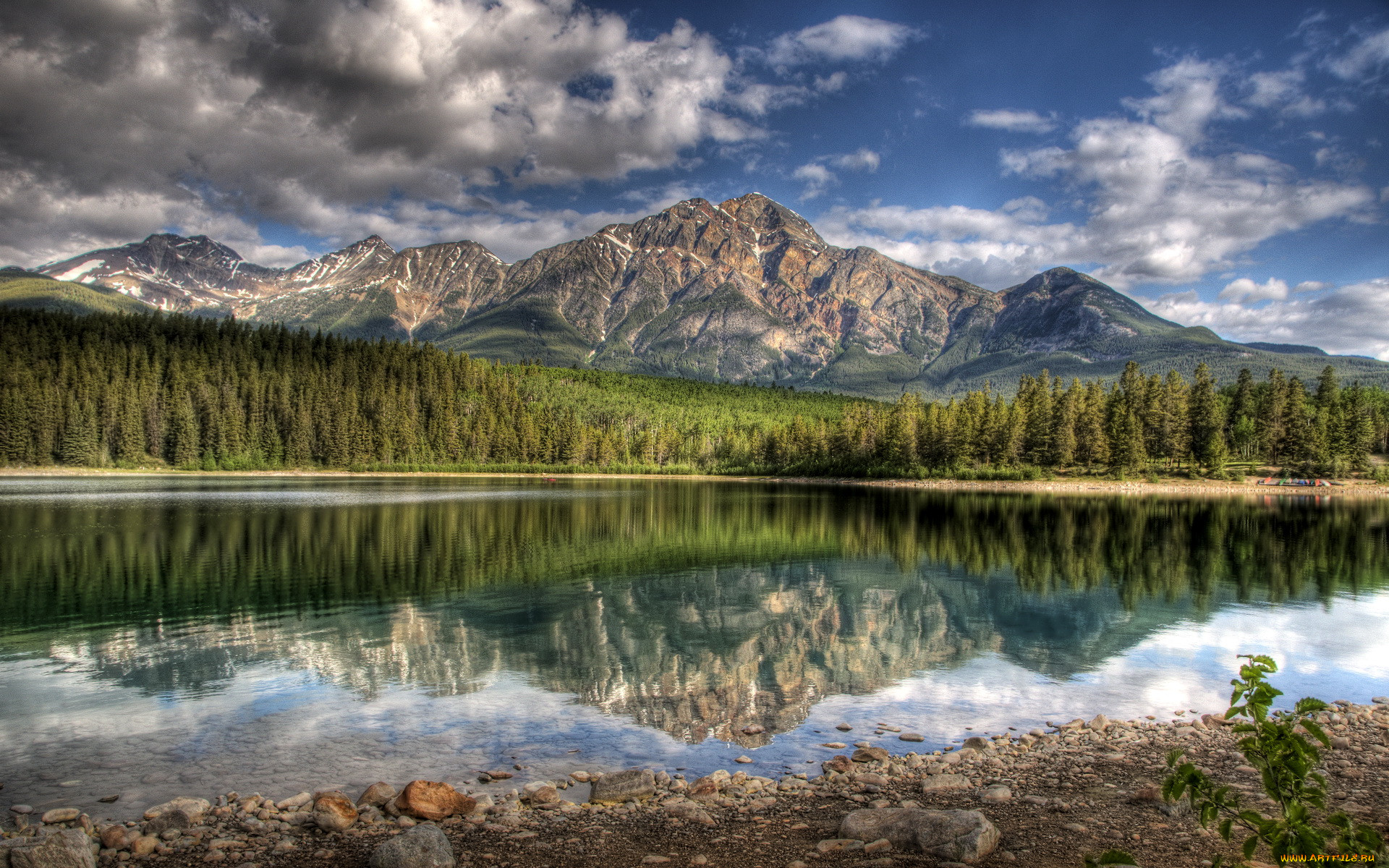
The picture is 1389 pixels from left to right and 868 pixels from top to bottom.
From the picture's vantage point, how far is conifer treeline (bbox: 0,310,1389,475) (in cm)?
10975

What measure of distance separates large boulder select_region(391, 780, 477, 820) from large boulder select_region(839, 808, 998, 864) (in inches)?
203

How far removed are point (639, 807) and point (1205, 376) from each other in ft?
440

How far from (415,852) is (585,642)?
12.1 metres

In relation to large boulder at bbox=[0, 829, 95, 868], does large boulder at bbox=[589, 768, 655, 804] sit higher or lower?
lower

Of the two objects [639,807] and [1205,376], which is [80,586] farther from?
[1205,376]

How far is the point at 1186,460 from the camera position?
112375 millimetres

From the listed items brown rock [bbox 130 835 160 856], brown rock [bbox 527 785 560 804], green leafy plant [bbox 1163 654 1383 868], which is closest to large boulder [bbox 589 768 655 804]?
brown rock [bbox 527 785 560 804]

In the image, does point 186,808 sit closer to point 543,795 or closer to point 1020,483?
point 543,795

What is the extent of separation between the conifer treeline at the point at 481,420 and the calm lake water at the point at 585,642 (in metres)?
72.3

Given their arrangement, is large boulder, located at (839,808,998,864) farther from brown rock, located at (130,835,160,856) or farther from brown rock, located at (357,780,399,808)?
brown rock, located at (130,835,160,856)

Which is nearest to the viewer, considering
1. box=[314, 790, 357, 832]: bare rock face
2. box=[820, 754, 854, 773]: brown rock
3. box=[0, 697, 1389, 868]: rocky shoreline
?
box=[0, 697, 1389, 868]: rocky shoreline

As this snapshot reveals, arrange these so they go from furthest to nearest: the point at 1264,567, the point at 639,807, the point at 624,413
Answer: the point at 624,413
the point at 1264,567
the point at 639,807

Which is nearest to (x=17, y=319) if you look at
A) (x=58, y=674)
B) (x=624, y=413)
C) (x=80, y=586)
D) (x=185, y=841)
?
(x=624, y=413)

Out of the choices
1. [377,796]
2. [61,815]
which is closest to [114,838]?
[61,815]
